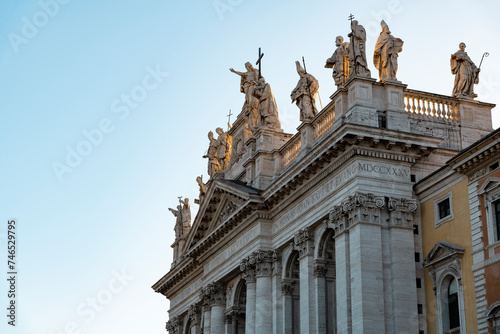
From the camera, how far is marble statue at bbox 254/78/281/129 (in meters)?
39.6

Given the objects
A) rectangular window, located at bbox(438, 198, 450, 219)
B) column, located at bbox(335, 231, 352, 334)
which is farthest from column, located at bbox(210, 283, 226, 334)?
rectangular window, located at bbox(438, 198, 450, 219)

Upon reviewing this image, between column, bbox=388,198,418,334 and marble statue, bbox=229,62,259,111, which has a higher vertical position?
marble statue, bbox=229,62,259,111

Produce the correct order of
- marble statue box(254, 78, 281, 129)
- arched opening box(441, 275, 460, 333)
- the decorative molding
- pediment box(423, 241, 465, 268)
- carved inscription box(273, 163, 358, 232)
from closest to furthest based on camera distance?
pediment box(423, 241, 465, 268) → arched opening box(441, 275, 460, 333) → the decorative molding → carved inscription box(273, 163, 358, 232) → marble statue box(254, 78, 281, 129)

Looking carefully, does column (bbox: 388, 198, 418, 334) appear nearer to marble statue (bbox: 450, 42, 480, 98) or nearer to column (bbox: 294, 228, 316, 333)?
column (bbox: 294, 228, 316, 333)

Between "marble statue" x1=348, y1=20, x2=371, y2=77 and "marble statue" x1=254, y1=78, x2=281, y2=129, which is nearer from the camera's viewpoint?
"marble statue" x1=348, y1=20, x2=371, y2=77

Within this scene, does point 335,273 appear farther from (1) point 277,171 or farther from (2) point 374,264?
(1) point 277,171

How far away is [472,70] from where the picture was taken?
33719 mm

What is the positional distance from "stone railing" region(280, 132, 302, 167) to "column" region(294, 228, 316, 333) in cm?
430

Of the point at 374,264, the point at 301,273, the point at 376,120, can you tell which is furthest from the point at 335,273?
the point at 376,120

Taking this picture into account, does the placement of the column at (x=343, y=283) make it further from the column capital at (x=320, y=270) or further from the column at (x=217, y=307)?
the column at (x=217, y=307)

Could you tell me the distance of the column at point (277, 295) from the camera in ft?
115

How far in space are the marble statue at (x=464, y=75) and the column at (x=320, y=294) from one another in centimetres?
858

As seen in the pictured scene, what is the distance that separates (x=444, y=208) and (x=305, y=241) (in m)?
6.16

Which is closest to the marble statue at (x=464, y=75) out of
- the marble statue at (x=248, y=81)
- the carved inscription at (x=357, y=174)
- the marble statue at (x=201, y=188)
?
the carved inscription at (x=357, y=174)
